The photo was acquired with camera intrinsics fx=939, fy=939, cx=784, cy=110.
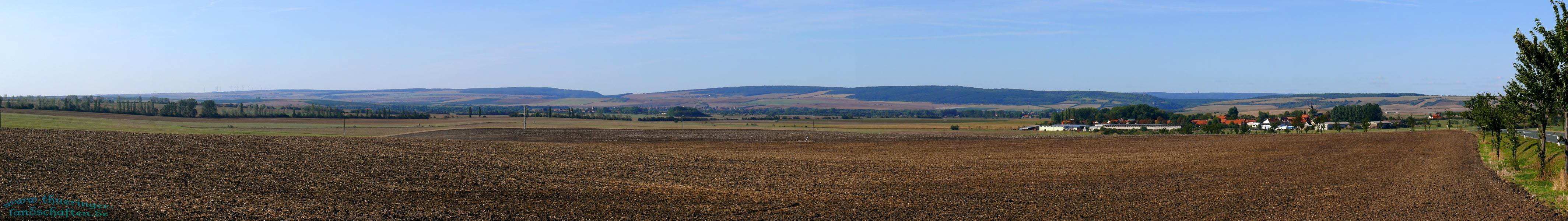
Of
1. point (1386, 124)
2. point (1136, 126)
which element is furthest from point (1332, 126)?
point (1136, 126)

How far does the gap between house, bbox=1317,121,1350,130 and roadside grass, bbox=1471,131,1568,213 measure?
3977 cm

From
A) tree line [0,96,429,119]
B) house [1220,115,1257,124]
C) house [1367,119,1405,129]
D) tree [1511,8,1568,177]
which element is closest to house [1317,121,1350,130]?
house [1367,119,1405,129]

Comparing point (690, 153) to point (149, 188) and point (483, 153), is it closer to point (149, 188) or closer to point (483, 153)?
point (483, 153)

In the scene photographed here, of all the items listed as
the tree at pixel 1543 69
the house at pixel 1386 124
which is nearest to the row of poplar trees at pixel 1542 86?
the tree at pixel 1543 69

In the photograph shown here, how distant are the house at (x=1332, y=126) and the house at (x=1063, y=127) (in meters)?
16.9

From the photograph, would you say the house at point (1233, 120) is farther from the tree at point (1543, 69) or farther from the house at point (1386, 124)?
the tree at point (1543, 69)

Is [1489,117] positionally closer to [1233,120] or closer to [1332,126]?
[1332,126]

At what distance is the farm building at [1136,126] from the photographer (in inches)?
3265

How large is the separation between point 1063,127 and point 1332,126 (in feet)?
77.5

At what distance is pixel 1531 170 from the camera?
19109 millimetres

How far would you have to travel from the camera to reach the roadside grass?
1336 cm

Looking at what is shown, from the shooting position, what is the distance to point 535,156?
63.7 ft

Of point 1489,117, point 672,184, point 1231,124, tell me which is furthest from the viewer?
point 1231,124

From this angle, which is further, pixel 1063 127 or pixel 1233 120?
pixel 1233 120
